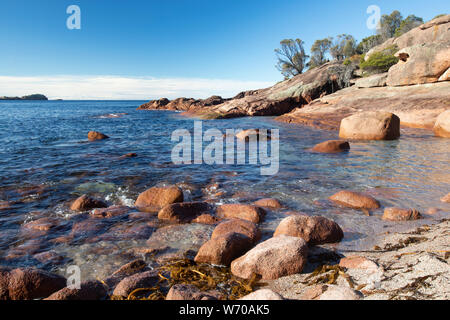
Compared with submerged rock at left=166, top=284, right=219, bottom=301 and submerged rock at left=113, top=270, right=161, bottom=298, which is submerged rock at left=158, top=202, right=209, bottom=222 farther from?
submerged rock at left=166, top=284, right=219, bottom=301

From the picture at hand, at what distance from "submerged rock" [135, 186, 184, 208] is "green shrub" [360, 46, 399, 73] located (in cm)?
2881

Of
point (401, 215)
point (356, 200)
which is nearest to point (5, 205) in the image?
point (356, 200)

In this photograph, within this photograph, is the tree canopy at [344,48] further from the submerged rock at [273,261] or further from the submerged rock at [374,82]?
the submerged rock at [273,261]

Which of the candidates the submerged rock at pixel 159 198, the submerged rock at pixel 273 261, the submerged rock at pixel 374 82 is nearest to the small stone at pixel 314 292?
the submerged rock at pixel 273 261

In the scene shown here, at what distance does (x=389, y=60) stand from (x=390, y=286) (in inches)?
1192

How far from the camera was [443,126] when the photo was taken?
1277cm

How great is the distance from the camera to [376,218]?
4.79 m

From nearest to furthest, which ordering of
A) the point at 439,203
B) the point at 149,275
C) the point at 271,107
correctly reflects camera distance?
1. the point at 149,275
2. the point at 439,203
3. the point at 271,107

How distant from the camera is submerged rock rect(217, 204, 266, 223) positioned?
4.95 m

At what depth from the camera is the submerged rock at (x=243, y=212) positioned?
4.95m

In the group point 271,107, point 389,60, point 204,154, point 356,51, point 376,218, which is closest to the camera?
point 376,218

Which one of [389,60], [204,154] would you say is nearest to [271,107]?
[389,60]

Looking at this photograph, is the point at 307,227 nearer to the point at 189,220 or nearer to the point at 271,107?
the point at 189,220

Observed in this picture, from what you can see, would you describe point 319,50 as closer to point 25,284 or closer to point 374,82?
point 374,82
